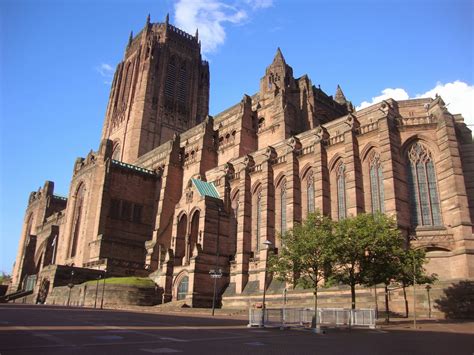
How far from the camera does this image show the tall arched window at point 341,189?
116 ft

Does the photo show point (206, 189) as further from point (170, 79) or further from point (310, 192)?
point (170, 79)

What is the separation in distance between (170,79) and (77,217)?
120 ft

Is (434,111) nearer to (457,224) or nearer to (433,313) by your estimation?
(457,224)

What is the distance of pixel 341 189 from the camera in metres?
36.1

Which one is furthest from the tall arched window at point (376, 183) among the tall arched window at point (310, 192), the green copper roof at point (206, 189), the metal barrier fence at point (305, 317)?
the green copper roof at point (206, 189)

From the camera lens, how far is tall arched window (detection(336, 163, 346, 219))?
3525cm

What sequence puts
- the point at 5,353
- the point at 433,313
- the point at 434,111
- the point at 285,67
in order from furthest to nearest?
the point at 285,67 → the point at 434,111 → the point at 433,313 → the point at 5,353

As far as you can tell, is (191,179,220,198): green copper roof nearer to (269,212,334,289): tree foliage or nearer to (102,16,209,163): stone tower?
(269,212,334,289): tree foliage

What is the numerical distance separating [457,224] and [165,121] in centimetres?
6170

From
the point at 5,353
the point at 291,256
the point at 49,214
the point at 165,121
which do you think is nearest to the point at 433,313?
the point at 291,256

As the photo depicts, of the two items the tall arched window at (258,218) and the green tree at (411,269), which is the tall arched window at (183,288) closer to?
the tall arched window at (258,218)

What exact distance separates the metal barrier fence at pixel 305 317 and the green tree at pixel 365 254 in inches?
87.5

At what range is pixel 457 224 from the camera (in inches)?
1089

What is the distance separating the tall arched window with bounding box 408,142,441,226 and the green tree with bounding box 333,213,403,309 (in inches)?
395
